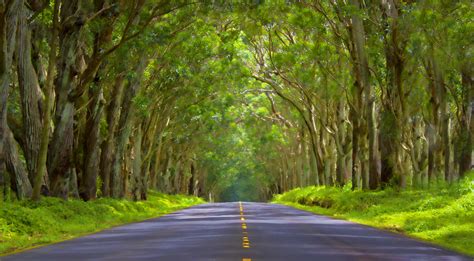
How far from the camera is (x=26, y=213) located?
2177 cm

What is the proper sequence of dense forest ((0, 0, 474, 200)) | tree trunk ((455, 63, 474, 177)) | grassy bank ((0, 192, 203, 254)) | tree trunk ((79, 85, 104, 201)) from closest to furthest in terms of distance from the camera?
grassy bank ((0, 192, 203, 254)) → dense forest ((0, 0, 474, 200)) → tree trunk ((79, 85, 104, 201)) → tree trunk ((455, 63, 474, 177))

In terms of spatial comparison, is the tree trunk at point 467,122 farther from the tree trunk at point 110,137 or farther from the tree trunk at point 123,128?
the tree trunk at point 110,137

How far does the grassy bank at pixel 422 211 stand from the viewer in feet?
65.2

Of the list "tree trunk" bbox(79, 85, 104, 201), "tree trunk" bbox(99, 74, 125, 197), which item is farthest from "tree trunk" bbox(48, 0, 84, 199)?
"tree trunk" bbox(99, 74, 125, 197)

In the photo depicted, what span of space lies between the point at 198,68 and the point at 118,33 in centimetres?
1024

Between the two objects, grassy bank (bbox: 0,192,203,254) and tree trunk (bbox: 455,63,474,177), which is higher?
tree trunk (bbox: 455,63,474,177)

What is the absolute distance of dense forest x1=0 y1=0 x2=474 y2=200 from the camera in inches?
1025

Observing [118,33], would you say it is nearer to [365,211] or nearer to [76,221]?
[76,221]

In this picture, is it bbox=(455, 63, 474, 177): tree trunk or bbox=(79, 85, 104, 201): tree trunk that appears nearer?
bbox=(79, 85, 104, 201): tree trunk

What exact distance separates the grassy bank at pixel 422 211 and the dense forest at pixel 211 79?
2.10 meters

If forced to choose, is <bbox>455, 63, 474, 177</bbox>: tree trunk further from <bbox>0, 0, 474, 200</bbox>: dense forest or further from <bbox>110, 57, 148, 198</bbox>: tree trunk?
<bbox>110, 57, 148, 198</bbox>: tree trunk

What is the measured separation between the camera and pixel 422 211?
26.8m

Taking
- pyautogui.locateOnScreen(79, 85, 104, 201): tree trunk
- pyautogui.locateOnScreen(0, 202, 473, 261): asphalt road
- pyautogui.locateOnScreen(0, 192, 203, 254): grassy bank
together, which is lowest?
pyautogui.locateOnScreen(0, 202, 473, 261): asphalt road

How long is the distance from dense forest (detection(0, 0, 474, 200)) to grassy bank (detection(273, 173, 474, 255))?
2.10 metres
